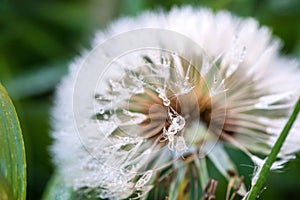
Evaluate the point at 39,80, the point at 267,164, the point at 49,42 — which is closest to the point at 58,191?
the point at 267,164

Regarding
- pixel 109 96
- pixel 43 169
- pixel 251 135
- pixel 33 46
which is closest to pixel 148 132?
pixel 109 96

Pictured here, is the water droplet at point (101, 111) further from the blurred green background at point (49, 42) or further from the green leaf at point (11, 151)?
the blurred green background at point (49, 42)

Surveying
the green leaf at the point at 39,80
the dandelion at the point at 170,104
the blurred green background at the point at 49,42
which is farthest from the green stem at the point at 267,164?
the green leaf at the point at 39,80

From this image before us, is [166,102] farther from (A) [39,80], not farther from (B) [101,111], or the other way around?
(A) [39,80]

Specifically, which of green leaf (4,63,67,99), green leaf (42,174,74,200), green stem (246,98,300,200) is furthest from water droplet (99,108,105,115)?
green leaf (4,63,67,99)

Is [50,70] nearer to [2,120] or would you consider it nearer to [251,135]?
[251,135]

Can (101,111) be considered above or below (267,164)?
above
